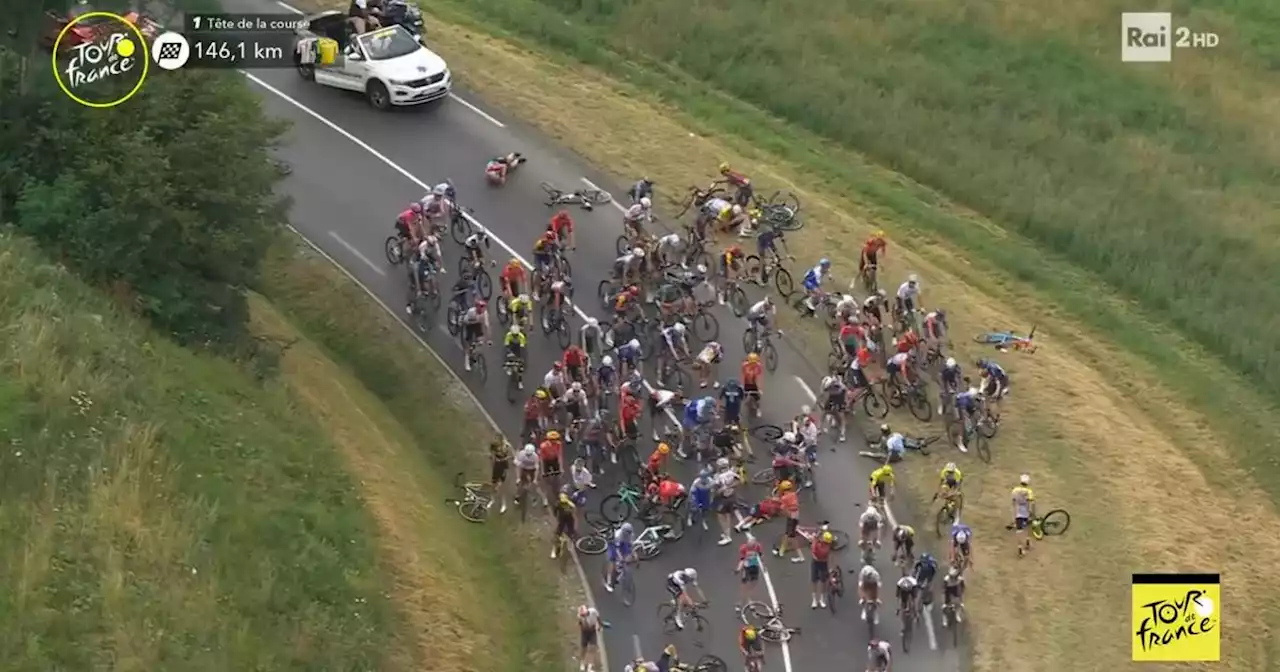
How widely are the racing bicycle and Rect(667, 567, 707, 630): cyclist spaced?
44.2ft

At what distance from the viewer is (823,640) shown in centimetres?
2592

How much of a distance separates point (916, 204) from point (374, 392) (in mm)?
16658

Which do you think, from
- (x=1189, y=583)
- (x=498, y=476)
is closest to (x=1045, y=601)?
(x=1189, y=583)

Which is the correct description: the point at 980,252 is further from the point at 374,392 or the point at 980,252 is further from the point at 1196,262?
the point at 374,392

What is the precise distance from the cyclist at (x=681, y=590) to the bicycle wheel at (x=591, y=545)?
2035 mm

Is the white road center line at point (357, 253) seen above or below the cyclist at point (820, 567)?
above

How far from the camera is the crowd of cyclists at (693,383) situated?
2670cm

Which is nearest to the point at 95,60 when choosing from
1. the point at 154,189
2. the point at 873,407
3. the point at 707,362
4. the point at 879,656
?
the point at 154,189

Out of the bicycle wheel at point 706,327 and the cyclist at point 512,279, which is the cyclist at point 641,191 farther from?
the cyclist at point 512,279

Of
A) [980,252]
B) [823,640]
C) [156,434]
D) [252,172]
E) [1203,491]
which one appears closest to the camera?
[156,434]

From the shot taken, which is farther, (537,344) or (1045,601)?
(537,344)

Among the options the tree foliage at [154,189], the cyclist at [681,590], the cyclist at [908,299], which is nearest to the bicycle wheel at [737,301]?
the cyclist at [908,299]

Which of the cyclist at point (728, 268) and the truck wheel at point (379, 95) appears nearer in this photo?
the cyclist at point (728, 268)

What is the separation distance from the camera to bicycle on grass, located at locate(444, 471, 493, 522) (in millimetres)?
28625
